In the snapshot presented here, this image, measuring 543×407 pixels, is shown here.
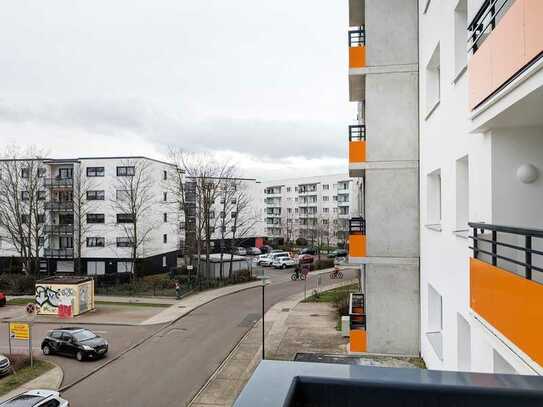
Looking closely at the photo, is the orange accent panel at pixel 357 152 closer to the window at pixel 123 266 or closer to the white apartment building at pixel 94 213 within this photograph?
the white apartment building at pixel 94 213

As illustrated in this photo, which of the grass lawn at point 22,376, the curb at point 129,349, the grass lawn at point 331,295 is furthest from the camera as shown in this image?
the grass lawn at point 331,295

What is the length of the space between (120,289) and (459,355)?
26.5 meters

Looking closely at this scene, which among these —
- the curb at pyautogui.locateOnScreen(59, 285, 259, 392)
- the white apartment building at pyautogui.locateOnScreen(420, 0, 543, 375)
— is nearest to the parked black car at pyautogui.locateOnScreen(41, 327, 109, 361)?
the curb at pyautogui.locateOnScreen(59, 285, 259, 392)

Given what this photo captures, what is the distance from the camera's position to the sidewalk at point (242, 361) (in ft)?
40.8

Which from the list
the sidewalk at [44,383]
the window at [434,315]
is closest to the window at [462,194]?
the window at [434,315]

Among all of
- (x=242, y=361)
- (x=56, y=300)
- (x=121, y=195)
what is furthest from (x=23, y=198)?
(x=242, y=361)

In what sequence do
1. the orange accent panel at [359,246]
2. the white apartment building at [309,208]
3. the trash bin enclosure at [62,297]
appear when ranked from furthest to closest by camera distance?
the white apartment building at [309,208], the trash bin enclosure at [62,297], the orange accent panel at [359,246]

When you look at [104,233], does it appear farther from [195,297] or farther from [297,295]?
[297,295]

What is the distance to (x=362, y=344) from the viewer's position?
43.2 feet

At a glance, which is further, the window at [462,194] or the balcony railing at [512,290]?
the window at [462,194]

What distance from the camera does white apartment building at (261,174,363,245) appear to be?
63125mm

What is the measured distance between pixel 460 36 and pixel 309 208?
65.8 metres

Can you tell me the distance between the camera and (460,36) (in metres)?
7.79

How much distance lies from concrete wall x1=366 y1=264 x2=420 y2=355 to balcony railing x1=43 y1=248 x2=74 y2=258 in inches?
1247
